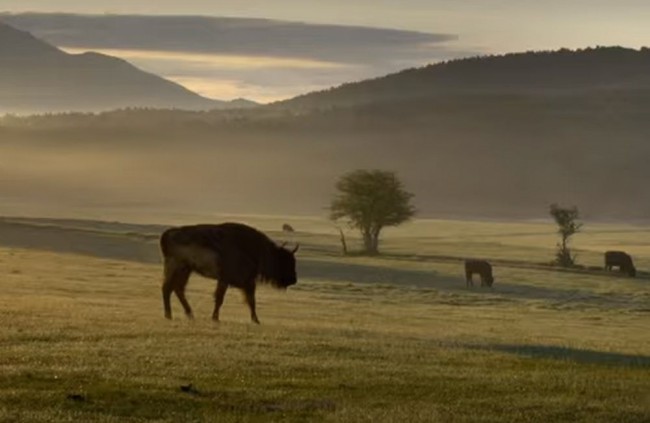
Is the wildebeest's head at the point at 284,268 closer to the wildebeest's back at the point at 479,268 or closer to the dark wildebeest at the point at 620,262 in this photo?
the wildebeest's back at the point at 479,268

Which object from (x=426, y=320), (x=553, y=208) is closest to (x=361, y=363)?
(x=426, y=320)

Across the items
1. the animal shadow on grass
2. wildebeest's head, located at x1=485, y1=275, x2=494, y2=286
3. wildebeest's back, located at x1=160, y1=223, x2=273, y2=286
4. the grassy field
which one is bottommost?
wildebeest's head, located at x1=485, y1=275, x2=494, y2=286

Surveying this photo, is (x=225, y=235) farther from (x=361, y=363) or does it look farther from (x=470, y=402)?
(x=470, y=402)

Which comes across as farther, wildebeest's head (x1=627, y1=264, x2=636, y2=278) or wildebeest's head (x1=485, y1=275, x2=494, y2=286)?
wildebeest's head (x1=627, y1=264, x2=636, y2=278)

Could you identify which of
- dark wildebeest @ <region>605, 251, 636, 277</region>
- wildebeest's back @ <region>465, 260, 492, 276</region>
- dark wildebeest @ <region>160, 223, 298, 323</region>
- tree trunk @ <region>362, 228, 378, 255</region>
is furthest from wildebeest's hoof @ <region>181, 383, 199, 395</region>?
tree trunk @ <region>362, 228, 378, 255</region>

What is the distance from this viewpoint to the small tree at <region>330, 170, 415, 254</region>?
10100cm

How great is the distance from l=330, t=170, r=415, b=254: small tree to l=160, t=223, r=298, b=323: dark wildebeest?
224ft

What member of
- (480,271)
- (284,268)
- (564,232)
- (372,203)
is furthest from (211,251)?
(372,203)

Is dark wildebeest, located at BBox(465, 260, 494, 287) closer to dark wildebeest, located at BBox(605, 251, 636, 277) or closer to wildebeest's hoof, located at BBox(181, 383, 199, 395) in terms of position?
dark wildebeest, located at BBox(605, 251, 636, 277)

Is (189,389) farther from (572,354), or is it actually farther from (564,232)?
(564,232)

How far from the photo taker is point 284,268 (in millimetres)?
32188

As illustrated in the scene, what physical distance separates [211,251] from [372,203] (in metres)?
71.7

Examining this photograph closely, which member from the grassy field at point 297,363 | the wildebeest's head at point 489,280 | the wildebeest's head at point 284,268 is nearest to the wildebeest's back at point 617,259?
the wildebeest's head at point 489,280

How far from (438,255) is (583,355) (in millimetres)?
69833
